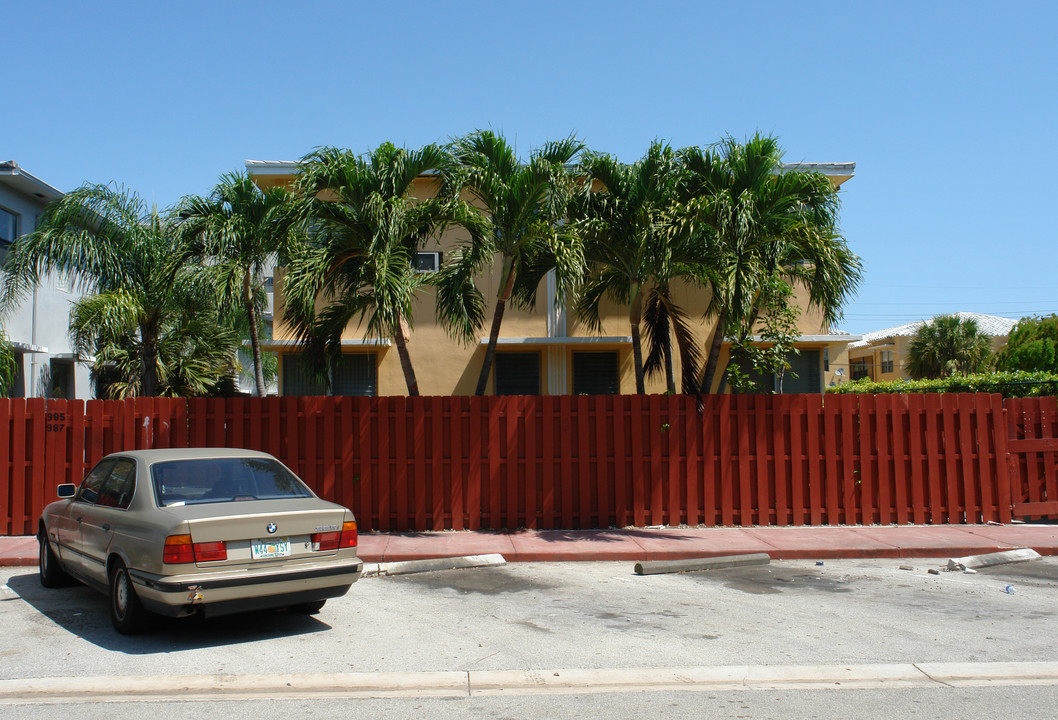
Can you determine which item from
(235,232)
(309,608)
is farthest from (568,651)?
(235,232)

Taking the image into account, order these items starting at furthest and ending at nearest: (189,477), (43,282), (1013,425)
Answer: (43,282), (1013,425), (189,477)

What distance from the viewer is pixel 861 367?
2191 inches

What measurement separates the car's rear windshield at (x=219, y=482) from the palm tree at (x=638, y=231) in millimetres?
5909

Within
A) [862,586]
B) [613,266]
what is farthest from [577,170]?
[862,586]

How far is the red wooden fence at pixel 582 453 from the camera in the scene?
1158 cm

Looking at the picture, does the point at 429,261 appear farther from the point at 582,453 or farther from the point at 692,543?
the point at 692,543

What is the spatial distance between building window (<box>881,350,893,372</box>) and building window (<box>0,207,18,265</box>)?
48740 millimetres

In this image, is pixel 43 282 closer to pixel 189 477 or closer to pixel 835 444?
pixel 189 477

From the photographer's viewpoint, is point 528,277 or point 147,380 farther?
point 147,380

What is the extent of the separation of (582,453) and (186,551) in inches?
264

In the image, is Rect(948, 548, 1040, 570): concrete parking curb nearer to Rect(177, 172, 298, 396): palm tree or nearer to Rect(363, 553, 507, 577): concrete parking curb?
Rect(363, 553, 507, 577): concrete parking curb

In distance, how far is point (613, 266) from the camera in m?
12.1

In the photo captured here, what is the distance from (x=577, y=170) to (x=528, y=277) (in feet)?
5.80

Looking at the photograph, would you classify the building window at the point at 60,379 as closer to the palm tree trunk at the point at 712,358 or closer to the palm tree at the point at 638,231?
the palm tree at the point at 638,231
